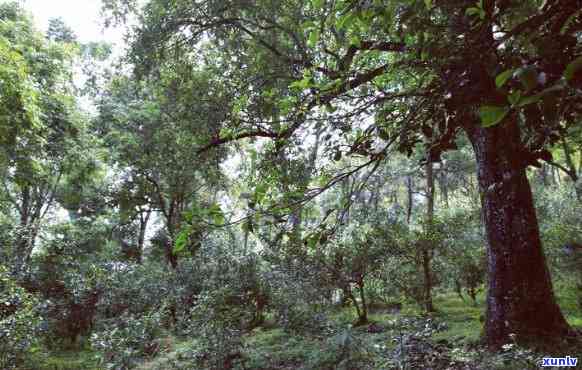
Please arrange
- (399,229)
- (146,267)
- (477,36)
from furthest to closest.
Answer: (146,267) → (399,229) → (477,36)

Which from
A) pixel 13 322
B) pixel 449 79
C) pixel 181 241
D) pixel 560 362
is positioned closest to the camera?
pixel 181 241

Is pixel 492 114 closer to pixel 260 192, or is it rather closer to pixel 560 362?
pixel 260 192

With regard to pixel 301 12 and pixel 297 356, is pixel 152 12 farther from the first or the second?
pixel 297 356

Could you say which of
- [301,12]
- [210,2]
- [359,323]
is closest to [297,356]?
[359,323]

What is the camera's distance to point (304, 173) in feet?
18.5

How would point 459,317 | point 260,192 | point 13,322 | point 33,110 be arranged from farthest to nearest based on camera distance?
point 459,317, point 33,110, point 13,322, point 260,192

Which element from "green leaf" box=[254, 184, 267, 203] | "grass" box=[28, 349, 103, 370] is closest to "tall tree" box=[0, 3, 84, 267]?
"grass" box=[28, 349, 103, 370]

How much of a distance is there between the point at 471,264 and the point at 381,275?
7.59ft

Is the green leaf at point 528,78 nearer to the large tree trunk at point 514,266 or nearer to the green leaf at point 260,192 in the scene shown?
the green leaf at point 260,192

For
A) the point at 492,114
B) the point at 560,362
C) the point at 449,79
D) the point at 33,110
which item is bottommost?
the point at 560,362

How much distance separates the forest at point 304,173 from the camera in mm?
1402

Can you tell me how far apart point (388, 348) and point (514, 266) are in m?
1.84

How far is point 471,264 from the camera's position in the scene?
9.25 m

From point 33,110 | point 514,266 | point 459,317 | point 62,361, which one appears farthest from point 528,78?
point 62,361
